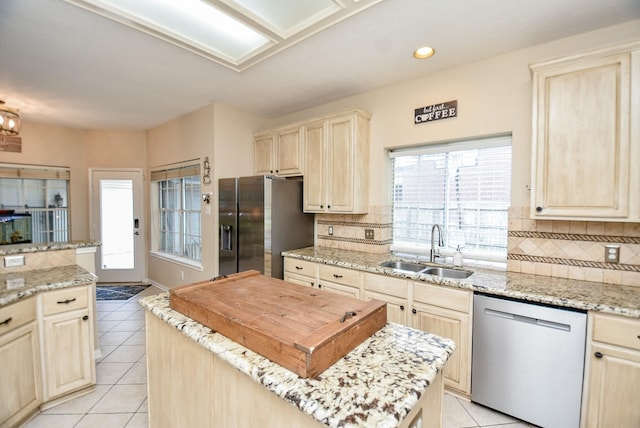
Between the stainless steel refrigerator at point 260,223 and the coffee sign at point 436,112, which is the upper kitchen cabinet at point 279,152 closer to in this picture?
the stainless steel refrigerator at point 260,223

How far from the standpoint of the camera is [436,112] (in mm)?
2746

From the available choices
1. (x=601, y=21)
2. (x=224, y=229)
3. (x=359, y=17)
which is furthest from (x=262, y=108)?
(x=601, y=21)

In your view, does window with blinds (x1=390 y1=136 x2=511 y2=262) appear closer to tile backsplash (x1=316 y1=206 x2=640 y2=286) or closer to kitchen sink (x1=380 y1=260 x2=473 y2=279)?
tile backsplash (x1=316 y1=206 x2=640 y2=286)

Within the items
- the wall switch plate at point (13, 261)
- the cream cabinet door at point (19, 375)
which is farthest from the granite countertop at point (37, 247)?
the cream cabinet door at point (19, 375)

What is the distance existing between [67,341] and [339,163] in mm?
2741

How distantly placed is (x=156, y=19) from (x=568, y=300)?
325cm

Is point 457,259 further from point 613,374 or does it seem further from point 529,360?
point 613,374

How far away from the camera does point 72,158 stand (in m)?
4.92

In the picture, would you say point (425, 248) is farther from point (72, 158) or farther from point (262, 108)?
point (72, 158)

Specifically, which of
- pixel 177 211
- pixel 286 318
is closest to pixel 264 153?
pixel 177 211

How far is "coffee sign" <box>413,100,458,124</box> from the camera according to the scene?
2.65 meters

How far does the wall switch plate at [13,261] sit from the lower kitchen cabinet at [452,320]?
316 cm

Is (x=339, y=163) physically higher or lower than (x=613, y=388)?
higher

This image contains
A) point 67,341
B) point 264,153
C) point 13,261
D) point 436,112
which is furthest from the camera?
point 264,153
